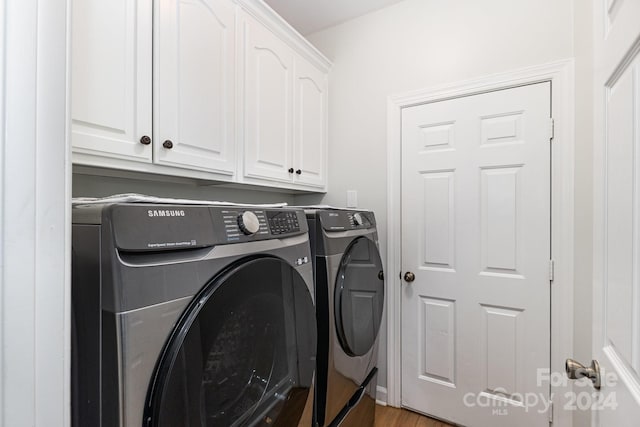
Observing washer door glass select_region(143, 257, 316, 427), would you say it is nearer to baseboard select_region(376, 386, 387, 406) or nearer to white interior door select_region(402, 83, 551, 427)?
white interior door select_region(402, 83, 551, 427)

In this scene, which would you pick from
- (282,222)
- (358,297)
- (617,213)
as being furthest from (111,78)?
(617,213)

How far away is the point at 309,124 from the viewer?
77.9 inches

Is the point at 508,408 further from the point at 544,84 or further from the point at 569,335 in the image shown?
the point at 544,84

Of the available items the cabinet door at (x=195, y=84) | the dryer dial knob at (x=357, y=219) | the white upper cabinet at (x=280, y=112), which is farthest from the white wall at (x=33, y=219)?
the dryer dial knob at (x=357, y=219)

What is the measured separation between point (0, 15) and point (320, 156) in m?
1.72

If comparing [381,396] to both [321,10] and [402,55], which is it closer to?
[402,55]

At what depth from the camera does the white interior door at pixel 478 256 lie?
62.9 inches

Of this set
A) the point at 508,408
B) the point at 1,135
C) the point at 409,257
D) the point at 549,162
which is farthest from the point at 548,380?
the point at 1,135

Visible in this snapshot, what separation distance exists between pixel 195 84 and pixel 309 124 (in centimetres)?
87

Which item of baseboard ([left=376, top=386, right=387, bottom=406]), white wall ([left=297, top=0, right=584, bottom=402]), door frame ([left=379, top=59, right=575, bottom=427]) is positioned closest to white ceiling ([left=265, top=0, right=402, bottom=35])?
white wall ([left=297, top=0, right=584, bottom=402])

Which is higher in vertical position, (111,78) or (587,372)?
(111,78)

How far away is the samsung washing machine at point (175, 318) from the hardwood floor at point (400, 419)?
1.31 meters

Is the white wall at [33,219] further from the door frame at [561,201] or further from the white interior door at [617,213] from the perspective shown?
the door frame at [561,201]

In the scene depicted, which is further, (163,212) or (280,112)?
(280,112)
